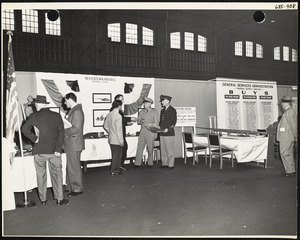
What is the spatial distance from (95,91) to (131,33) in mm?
4096

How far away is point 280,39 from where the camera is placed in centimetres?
1334

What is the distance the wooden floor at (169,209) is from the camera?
406 centimetres

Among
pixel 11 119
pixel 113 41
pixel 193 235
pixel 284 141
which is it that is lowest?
pixel 193 235

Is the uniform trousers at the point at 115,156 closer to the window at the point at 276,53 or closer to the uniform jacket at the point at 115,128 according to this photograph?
the uniform jacket at the point at 115,128

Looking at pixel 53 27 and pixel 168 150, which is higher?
pixel 53 27

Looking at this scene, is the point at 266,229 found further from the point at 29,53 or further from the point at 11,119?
the point at 29,53

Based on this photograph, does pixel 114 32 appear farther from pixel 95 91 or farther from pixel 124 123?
pixel 124 123

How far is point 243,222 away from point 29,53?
763 centimetres

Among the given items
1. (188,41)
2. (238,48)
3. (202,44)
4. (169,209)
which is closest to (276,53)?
(238,48)

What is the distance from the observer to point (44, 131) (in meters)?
4.79

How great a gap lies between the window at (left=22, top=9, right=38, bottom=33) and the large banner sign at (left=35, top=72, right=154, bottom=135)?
275 cm

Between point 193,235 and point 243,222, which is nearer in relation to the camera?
point 193,235

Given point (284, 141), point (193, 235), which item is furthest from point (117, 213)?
point (284, 141)

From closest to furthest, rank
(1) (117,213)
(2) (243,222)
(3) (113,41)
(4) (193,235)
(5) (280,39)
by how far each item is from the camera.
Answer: (4) (193,235) < (2) (243,222) < (1) (117,213) < (3) (113,41) < (5) (280,39)
